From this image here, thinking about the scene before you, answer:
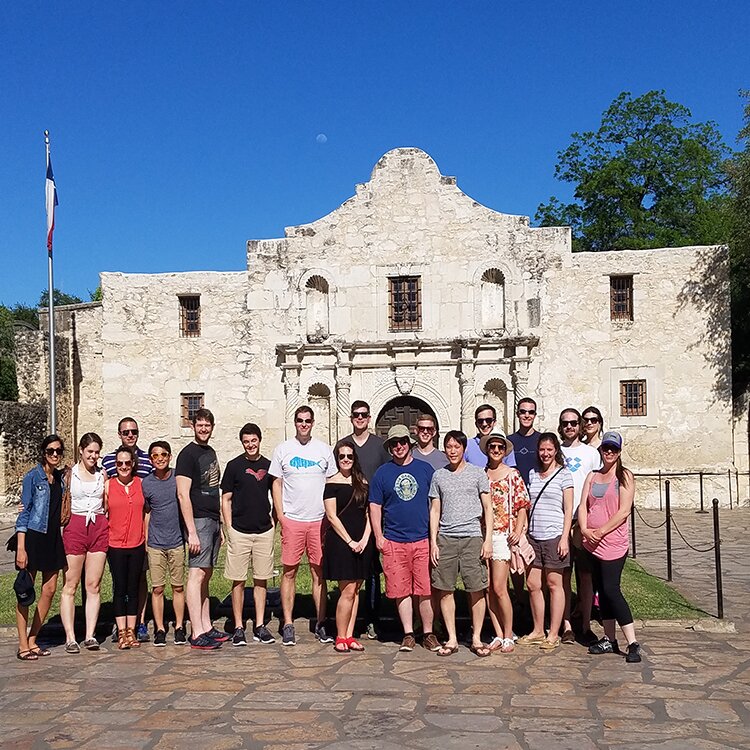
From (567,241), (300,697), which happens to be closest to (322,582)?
(300,697)

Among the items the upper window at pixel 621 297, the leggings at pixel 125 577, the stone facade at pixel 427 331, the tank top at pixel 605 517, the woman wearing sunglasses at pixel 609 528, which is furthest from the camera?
the upper window at pixel 621 297

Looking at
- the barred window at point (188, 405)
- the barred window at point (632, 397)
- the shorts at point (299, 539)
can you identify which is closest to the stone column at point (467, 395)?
the barred window at point (632, 397)

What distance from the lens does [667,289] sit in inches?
719

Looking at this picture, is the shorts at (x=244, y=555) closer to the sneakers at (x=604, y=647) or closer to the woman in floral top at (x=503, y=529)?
the woman in floral top at (x=503, y=529)

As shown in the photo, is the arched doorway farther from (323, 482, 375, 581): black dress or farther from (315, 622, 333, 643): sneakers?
(323, 482, 375, 581): black dress

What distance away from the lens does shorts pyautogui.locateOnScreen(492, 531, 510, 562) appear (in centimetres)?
728

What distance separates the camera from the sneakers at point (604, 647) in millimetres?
7012

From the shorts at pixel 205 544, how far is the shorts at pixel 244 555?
139 mm

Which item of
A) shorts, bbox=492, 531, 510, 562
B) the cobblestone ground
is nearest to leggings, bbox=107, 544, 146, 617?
the cobblestone ground

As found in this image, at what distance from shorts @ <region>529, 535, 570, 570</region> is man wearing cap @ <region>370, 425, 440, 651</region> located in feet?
3.12

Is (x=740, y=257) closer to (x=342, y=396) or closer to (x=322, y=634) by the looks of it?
(x=342, y=396)

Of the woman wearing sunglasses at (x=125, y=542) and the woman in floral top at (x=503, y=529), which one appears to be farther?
the woman wearing sunglasses at (x=125, y=542)

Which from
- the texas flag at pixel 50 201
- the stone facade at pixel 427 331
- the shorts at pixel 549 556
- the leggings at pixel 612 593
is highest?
the texas flag at pixel 50 201

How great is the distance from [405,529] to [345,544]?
1.82 ft
